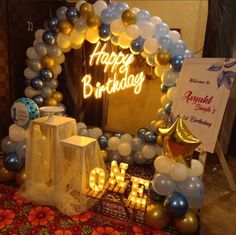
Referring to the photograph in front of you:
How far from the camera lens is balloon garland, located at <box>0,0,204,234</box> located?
2.19m

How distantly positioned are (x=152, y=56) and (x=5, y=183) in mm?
2163

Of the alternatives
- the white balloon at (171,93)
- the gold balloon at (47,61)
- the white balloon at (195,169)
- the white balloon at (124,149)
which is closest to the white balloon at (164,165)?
the white balloon at (195,169)

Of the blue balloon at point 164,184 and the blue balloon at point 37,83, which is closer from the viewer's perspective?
the blue balloon at point 164,184

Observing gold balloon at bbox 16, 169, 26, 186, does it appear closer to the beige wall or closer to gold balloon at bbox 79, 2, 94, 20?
gold balloon at bbox 79, 2, 94, 20

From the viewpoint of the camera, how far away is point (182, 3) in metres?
4.09

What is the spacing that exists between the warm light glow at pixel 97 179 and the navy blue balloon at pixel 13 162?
2.85 feet

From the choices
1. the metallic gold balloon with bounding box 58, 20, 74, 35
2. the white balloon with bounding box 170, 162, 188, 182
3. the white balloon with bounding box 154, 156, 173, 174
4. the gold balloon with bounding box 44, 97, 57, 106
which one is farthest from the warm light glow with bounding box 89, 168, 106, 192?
the metallic gold balloon with bounding box 58, 20, 74, 35

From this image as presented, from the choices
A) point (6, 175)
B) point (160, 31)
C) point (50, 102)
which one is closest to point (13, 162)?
point (6, 175)

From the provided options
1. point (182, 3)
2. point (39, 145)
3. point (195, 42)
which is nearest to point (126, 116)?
point (195, 42)

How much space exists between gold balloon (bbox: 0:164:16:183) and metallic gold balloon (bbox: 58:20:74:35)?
177 cm

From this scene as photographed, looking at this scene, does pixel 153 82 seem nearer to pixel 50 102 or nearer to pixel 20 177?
pixel 50 102

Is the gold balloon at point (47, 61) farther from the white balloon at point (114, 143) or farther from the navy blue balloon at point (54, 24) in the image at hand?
the white balloon at point (114, 143)

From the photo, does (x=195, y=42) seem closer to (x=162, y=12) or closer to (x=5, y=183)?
(x=162, y=12)

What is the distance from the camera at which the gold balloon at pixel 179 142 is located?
6.66ft
